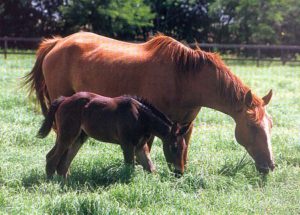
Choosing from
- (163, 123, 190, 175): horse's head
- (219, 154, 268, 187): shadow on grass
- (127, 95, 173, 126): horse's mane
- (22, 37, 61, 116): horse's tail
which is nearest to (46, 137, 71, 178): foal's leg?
(127, 95, 173, 126): horse's mane

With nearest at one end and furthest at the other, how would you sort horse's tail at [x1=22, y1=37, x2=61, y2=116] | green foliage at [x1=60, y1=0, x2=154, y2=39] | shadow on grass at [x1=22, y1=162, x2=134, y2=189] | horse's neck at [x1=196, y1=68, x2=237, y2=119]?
shadow on grass at [x1=22, y1=162, x2=134, y2=189]
horse's neck at [x1=196, y1=68, x2=237, y2=119]
horse's tail at [x1=22, y1=37, x2=61, y2=116]
green foliage at [x1=60, y1=0, x2=154, y2=39]

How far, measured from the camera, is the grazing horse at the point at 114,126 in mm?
4848

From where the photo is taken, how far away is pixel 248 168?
213 inches

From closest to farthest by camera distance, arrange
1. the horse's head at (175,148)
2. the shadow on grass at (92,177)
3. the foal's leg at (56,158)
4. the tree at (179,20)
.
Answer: the shadow on grass at (92,177), the horse's head at (175,148), the foal's leg at (56,158), the tree at (179,20)

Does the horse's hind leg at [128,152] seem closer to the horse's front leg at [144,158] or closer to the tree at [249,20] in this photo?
the horse's front leg at [144,158]

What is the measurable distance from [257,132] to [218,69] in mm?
816

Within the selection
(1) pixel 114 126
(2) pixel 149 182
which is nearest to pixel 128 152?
(1) pixel 114 126

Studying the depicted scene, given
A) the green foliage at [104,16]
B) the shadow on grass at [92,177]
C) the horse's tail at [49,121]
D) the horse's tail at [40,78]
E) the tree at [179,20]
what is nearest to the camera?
the shadow on grass at [92,177]

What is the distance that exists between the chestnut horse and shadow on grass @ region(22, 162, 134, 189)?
1.32 feet

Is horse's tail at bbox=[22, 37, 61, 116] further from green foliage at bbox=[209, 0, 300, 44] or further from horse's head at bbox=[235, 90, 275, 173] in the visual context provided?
green foliage at bbox=[209, 0, 300, 44]

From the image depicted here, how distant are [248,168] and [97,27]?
80.4 feet

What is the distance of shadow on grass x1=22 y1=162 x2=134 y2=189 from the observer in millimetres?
4707

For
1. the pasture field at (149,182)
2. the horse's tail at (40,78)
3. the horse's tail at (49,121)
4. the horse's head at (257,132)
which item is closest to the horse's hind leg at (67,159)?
the pasture field at (149,182)

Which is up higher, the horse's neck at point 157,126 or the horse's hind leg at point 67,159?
the horse's neck at point 157,126
